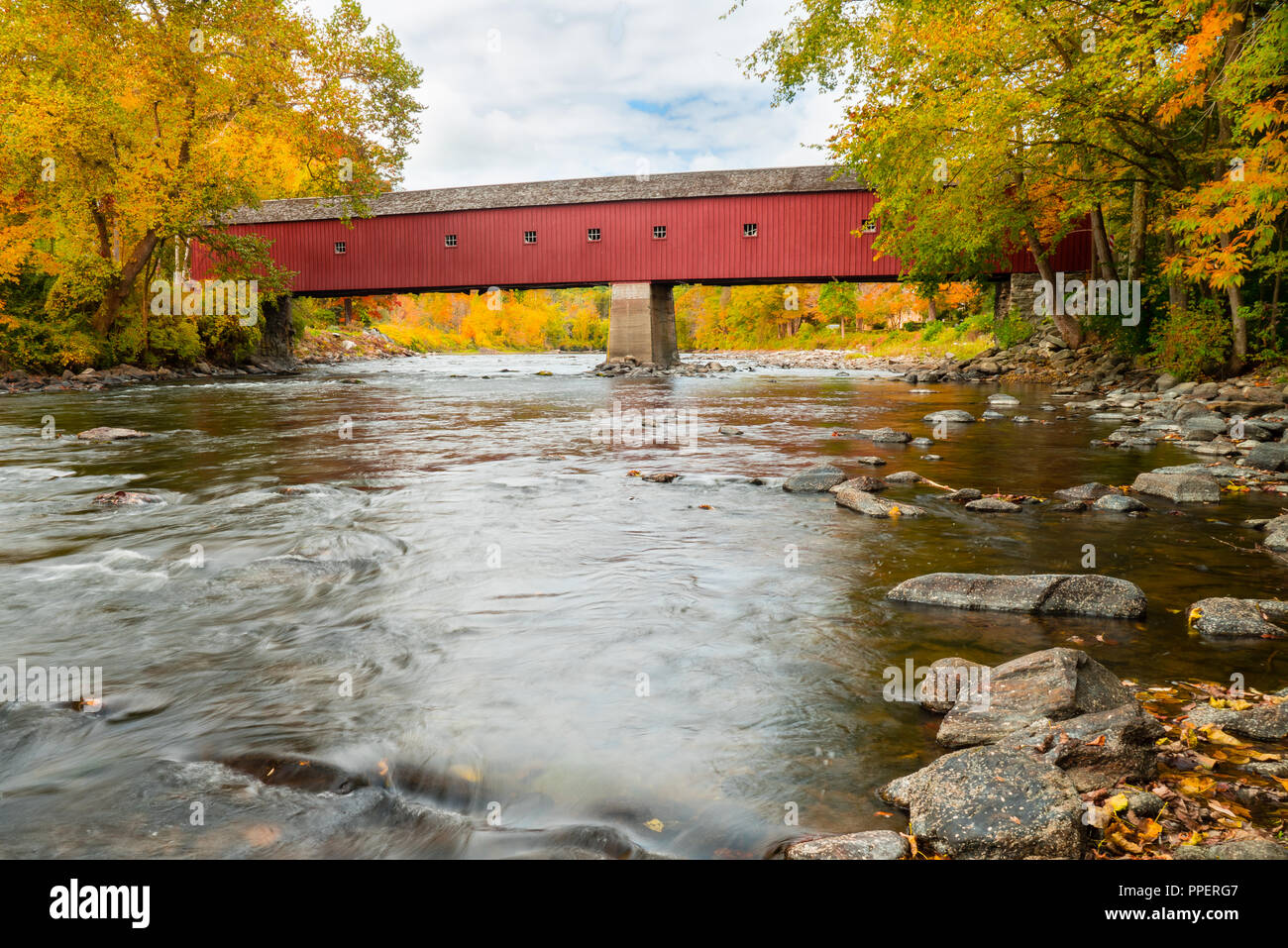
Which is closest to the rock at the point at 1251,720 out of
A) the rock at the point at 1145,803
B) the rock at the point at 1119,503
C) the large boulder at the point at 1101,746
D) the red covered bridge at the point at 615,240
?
the large boulder at the point at 1101,746

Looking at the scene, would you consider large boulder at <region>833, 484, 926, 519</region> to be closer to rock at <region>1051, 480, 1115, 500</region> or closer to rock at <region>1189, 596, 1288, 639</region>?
rock at <region>1051, 480, 1115, 500</region>

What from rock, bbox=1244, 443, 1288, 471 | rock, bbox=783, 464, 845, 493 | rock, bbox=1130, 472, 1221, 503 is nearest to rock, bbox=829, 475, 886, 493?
rock, bbox=783, 464, 845, 493

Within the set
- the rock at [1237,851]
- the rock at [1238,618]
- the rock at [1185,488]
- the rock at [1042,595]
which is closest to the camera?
the rock at [1237,851]

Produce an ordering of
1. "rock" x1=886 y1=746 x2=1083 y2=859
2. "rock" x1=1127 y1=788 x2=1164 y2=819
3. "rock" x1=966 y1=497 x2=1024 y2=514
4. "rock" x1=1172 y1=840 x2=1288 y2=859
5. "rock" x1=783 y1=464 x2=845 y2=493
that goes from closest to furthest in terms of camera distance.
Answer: "rock" x1=1172 y1=840 x2=1288 y2=859 → "rock" x1=886 y1=746 x2=1083 y2=859 → "rock" x1=1127 y1=788 x2=1164 y2=819 → "rock" x1=966 y1=497 x2=1024 y2=514 → "rock" x1=783 y1=464 x2=845 y2=493

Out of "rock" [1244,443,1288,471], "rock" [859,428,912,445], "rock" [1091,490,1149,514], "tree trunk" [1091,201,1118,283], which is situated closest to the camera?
"rock" [1091,490,1149,514]

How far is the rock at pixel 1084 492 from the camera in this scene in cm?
662

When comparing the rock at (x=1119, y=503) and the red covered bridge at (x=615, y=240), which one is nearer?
the rock at (x=1119, y=503)

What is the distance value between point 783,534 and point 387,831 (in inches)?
154

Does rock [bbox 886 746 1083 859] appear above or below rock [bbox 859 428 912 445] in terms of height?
below

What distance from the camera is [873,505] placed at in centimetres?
646

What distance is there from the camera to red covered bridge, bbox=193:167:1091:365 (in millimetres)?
25469

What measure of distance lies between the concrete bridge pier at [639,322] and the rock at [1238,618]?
24651mm

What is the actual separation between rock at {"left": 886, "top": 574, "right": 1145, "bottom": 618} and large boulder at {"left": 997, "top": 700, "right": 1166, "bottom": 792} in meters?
1.43

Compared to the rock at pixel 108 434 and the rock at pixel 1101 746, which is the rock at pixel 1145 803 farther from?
the rock at pixel 108 434
